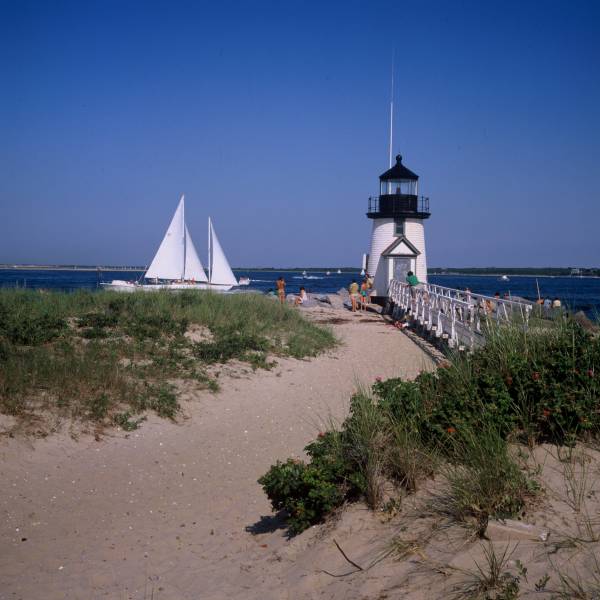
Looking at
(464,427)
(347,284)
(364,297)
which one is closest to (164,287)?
(364,297)

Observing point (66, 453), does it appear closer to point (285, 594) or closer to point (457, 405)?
point (285, 594)

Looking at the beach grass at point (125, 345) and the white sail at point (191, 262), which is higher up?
the white sail at point (191, 262)

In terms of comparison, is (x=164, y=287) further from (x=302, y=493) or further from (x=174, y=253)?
(x=174, y=253)

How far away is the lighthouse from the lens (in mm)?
30141

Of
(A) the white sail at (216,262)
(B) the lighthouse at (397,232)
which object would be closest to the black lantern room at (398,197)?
(B) the lighthouse at (397,232)

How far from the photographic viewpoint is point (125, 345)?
11.1 m

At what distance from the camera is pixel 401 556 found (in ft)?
13.2

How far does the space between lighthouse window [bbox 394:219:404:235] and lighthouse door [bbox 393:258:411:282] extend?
1.51m

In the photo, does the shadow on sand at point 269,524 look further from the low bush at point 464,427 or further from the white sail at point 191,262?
the white sail at point 191,262

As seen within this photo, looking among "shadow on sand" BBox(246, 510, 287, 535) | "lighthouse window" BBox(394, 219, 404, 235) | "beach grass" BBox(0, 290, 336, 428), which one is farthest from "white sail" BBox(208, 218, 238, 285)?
"shadow on sand" BBox(246, 510, 287, 535)

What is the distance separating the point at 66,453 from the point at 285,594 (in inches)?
176

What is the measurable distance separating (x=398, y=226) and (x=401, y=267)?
2.22 metres

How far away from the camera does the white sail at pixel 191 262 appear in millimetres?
40688

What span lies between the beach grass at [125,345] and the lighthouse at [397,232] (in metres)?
13.7
